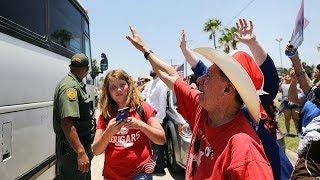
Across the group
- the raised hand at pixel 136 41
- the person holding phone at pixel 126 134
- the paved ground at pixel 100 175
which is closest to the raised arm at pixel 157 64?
the raised hand at pixel 136 41

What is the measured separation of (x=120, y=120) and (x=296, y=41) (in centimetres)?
167

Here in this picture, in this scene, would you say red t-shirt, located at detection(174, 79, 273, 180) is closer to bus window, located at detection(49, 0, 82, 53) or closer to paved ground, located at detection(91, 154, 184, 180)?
bus window, located at detection(49, 0, 82, 53)

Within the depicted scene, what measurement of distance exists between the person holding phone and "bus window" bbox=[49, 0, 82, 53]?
246 cm

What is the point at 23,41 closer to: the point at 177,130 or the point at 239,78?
the point at 239,78

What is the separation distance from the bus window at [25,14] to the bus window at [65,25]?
0.46 m

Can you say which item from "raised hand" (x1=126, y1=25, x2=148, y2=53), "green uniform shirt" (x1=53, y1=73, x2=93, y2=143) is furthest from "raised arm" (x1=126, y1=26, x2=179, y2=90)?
"green uniform shirt" (x1=53, y1=73, x2=93, y2=143)

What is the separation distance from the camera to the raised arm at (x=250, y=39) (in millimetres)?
2855

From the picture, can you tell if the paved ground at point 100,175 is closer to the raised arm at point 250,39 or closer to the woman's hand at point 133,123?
the woman's hand at point 133,123

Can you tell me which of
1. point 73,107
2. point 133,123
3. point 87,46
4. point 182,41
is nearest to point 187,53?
point 182,41

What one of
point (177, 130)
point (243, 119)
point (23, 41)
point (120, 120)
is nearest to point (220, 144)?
point (243, 119)

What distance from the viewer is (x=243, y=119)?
2234mm

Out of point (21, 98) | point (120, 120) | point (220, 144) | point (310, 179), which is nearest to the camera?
point (220, 144)

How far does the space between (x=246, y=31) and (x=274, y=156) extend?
81cm

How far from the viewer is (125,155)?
3807mm
